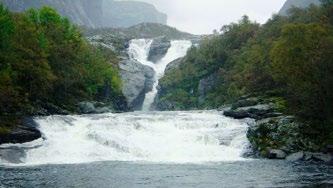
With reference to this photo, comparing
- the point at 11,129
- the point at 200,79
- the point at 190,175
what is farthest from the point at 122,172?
the point at 200,79

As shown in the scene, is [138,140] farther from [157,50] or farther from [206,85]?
[157,50]

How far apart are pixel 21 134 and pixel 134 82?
240 ft

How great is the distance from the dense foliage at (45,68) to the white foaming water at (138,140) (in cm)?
540

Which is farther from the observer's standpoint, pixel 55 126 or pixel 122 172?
pixel 55 126

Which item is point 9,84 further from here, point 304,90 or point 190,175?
point 304,90

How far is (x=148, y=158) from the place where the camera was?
47.8 m

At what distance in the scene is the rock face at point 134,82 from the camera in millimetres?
117188

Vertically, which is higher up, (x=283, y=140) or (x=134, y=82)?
(x=134, y=82)

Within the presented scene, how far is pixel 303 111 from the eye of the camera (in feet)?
161

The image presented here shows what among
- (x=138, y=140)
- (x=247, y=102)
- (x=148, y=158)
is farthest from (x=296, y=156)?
(x=247, y=102)

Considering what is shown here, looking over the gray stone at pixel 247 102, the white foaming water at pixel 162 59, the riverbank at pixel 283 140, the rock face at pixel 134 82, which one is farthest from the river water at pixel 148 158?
the white foaming water at pixel 162 59

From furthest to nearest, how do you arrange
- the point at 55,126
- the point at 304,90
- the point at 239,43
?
the point at 239,43 → the point at 55,126 → the point at 304,90

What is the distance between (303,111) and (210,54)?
6922 cm

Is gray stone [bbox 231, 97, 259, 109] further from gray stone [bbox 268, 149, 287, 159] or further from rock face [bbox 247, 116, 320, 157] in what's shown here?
gray stone [bbox 268, 149, 287, 159]
